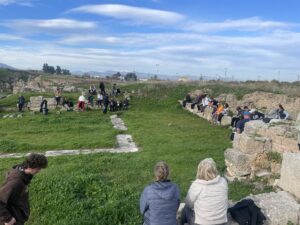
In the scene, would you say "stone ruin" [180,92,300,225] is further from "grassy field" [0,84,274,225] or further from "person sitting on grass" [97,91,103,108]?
"person sitting on grass" [97,91,103,108]

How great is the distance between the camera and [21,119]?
2214cm

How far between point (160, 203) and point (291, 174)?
383cm

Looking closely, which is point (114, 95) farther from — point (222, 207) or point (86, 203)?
point (222, 207)

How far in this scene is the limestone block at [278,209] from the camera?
6949mm

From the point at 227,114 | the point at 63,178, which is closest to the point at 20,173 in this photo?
the point at 63,178

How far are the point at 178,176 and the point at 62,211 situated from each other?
361 centimetres

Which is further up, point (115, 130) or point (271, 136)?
point (271, 136)

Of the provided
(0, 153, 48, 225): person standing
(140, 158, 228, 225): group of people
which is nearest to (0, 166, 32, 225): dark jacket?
(0, 153, 48, 225): person standing

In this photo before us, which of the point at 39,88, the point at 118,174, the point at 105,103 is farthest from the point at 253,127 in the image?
the point at 39,88

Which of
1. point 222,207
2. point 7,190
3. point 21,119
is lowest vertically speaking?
point 21,119

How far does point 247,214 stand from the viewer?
6.63 m

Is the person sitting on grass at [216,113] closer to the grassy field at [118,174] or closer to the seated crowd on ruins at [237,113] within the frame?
the seated crowd on ruins at [237,113]

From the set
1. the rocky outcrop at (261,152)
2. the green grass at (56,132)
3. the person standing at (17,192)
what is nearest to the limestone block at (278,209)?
the rocky outcrop at (261,152)

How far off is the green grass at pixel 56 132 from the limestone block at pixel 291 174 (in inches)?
314
